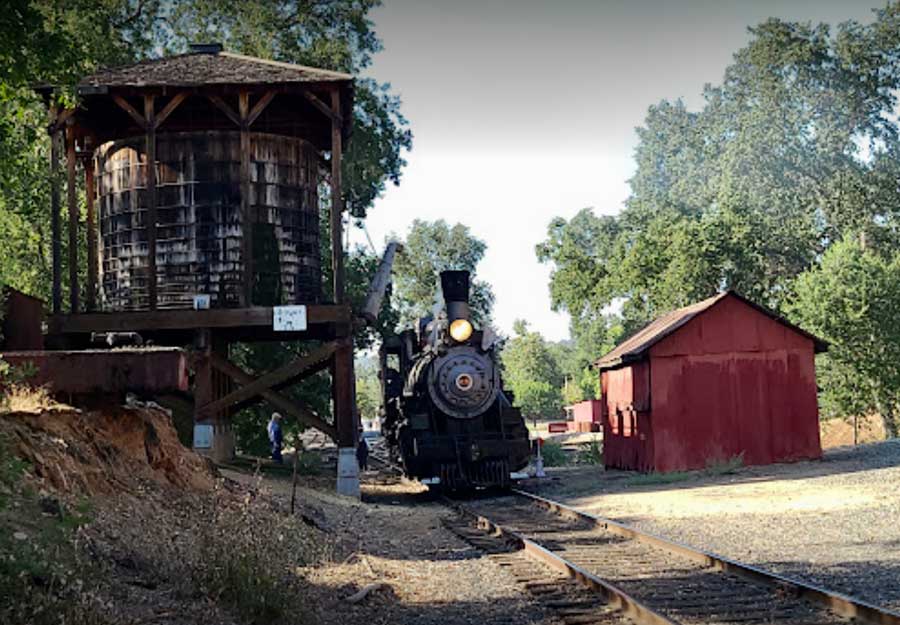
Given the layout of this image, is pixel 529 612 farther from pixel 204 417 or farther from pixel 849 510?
pixel 204 417

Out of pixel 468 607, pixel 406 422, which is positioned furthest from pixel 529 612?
pixel 406 422

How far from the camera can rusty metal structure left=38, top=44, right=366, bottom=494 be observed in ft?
64.4

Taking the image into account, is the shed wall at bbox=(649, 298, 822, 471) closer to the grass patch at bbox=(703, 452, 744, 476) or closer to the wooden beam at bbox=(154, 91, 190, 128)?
the grass patch at bbox=(703, 452, 744, 476)

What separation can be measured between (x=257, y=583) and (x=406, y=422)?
12896mm

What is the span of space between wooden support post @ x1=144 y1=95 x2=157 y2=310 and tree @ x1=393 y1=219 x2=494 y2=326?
44.9 meters

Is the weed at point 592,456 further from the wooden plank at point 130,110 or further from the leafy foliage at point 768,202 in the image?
the wooden plank at point 130,110

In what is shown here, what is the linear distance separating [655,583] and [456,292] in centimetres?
1182

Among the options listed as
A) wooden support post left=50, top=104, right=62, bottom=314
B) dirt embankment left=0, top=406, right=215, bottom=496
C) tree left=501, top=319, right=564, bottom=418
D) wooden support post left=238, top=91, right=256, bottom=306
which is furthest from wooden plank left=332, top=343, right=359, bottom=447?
tree left=501, top=319, right=564, bottom=418

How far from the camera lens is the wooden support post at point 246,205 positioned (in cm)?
1983

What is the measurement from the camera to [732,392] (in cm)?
2350

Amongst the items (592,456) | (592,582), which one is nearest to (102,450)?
(592,582)

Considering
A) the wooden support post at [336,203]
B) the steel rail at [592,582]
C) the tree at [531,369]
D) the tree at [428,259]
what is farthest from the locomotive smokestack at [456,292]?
the tree at [531,369]

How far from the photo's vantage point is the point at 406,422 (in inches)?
813

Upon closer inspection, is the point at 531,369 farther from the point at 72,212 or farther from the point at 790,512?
the point at 790,512
